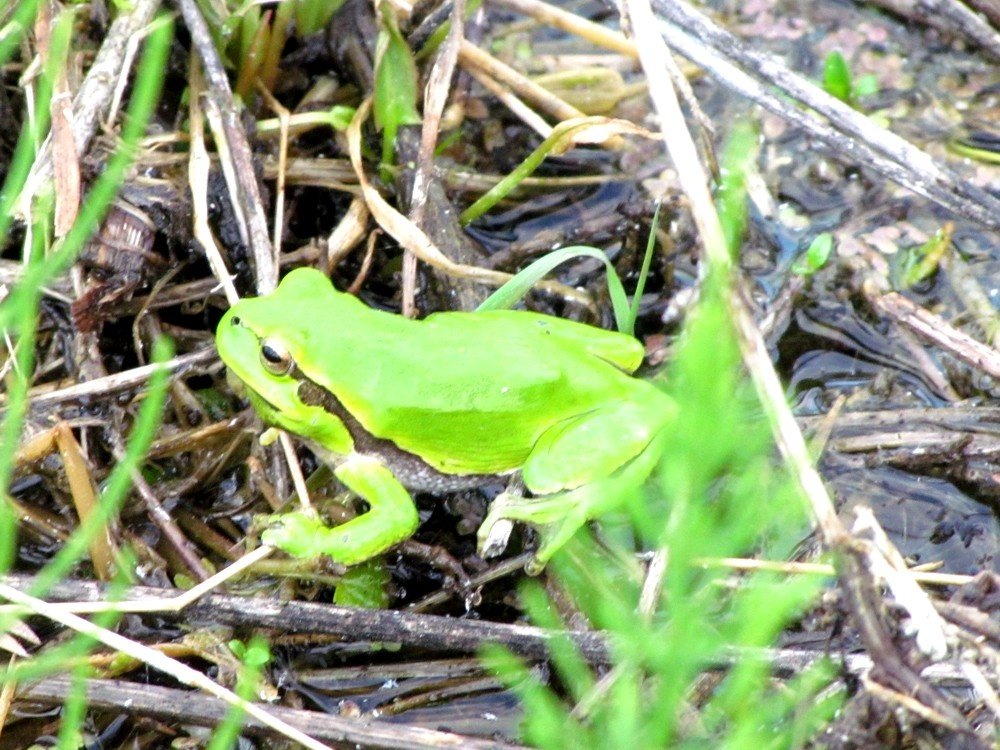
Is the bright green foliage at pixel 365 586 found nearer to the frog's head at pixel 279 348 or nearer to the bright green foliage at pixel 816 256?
the frog's head at pixel 279 348

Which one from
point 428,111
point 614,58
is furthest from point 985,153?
point 428,111

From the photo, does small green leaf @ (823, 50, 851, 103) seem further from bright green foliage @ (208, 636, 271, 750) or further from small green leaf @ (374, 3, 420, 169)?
bright green foliage @ (208, 636, 271, 750)

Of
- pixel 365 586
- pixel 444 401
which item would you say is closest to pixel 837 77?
pixel 444 401

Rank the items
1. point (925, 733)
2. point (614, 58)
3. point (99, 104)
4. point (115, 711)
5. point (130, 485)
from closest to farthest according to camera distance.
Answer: point (925, 733) < point (115, 711) < point (130, 485) < point (99, 104) < point (614, 58)

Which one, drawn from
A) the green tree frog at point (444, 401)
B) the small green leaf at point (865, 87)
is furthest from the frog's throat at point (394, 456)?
the small green leaf at point (865, 87)

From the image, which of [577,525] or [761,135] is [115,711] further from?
[761,135]

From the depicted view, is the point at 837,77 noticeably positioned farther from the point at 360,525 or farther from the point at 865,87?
the point at 360,525

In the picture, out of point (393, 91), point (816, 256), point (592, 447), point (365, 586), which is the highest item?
point (393, 91)
